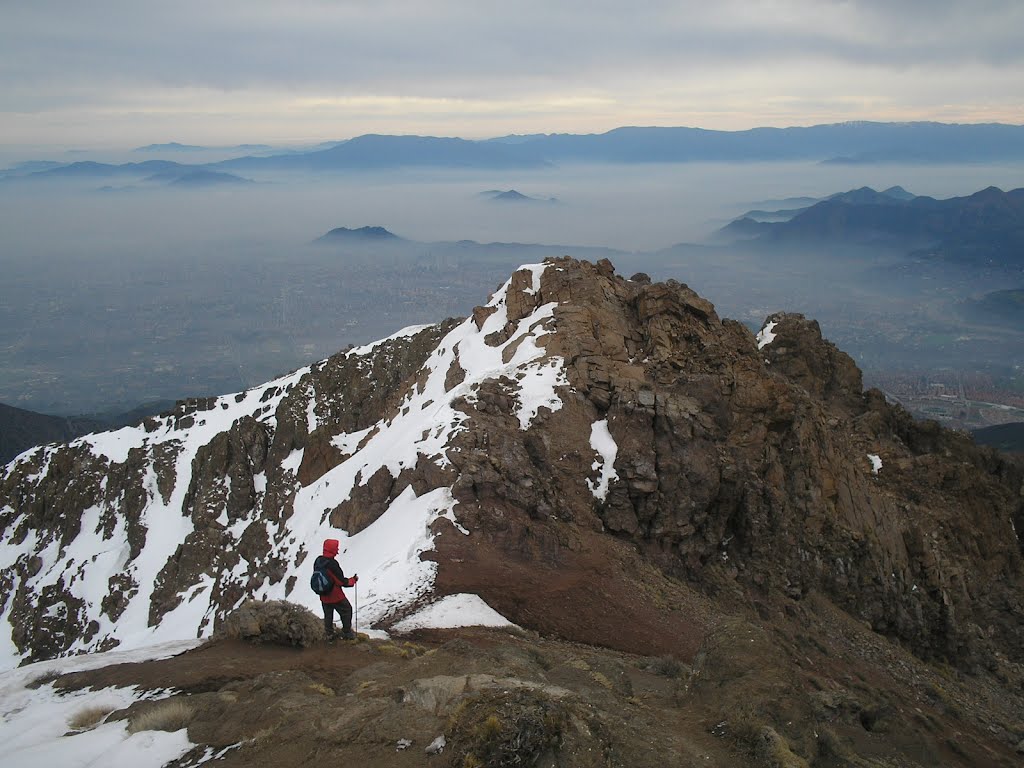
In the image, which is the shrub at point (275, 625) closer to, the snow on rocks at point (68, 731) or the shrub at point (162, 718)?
the snow on rocks at point (68, 731)

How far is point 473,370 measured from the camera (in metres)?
33.6

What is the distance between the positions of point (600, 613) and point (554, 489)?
543cm

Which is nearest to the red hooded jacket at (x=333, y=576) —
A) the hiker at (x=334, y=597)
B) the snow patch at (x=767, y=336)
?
the hiker at (x=334, y=597)

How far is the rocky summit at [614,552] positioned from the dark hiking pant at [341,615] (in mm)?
635

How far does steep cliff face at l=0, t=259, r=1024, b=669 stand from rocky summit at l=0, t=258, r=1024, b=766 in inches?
4.9

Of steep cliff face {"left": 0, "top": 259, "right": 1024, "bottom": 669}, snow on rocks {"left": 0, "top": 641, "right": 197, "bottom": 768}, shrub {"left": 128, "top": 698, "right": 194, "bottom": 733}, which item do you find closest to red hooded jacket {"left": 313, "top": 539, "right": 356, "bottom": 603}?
steep cliff face {"left": 0, "top": 259, "right": 1024, "bottom": 669}

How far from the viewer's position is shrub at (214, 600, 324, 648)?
43.8ft

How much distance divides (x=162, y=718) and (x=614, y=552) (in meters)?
13.6

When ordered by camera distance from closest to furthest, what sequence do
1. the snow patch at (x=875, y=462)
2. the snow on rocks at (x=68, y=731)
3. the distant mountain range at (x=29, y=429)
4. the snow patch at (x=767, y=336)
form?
the snow on rocks at (x=68, y=731) < the snow patch at (x=875, y=462) < the snow patch at (x=767, y=336) < the distant mountain range at (x=29, y=429)

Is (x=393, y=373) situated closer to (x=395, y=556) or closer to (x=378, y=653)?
(x=395, y=556)

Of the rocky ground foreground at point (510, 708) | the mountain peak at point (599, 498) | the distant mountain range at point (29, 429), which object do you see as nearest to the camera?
the rocky ground foreground at point (510, 708)

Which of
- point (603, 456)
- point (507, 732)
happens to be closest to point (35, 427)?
point (603, 456)

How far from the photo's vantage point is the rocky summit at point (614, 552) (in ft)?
31.7

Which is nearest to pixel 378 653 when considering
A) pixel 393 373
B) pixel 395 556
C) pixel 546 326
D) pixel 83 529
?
pixel 395 556
